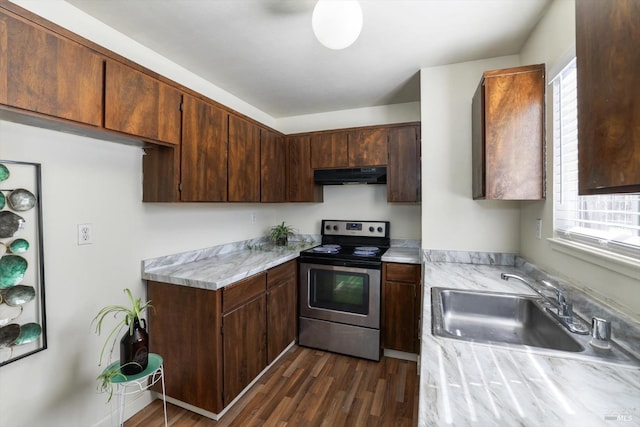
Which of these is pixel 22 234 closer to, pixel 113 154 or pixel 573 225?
pixel 113 154

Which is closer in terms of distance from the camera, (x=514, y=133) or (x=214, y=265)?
(x=514, y=133)

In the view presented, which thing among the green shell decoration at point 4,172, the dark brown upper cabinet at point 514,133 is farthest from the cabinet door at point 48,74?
the dark brown upper cabinet at point 514,133

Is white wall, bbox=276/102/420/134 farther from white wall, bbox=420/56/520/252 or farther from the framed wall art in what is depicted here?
the framed wall art

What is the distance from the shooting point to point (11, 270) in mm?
1302

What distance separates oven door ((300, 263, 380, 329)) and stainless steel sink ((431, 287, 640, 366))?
97 cm

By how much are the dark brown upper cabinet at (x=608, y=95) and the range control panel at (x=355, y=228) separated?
2.26 m

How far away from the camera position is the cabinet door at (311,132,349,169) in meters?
2.87

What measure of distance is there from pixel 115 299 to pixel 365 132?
2.48 metres

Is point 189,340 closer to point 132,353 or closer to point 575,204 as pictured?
point 132,353

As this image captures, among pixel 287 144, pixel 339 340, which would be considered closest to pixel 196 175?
pixel 287 144

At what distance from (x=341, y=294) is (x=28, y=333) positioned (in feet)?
6.83

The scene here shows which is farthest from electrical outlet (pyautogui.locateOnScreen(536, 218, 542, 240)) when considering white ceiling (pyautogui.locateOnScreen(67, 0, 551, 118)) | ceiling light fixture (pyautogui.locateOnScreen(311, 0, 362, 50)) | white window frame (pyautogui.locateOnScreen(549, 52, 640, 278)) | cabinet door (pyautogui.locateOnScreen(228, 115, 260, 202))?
cabinet door (pyautogui.locateOnScreen(228, 115, 260, 202))

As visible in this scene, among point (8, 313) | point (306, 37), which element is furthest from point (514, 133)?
point (8, 313)

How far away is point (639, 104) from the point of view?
1.83ft
